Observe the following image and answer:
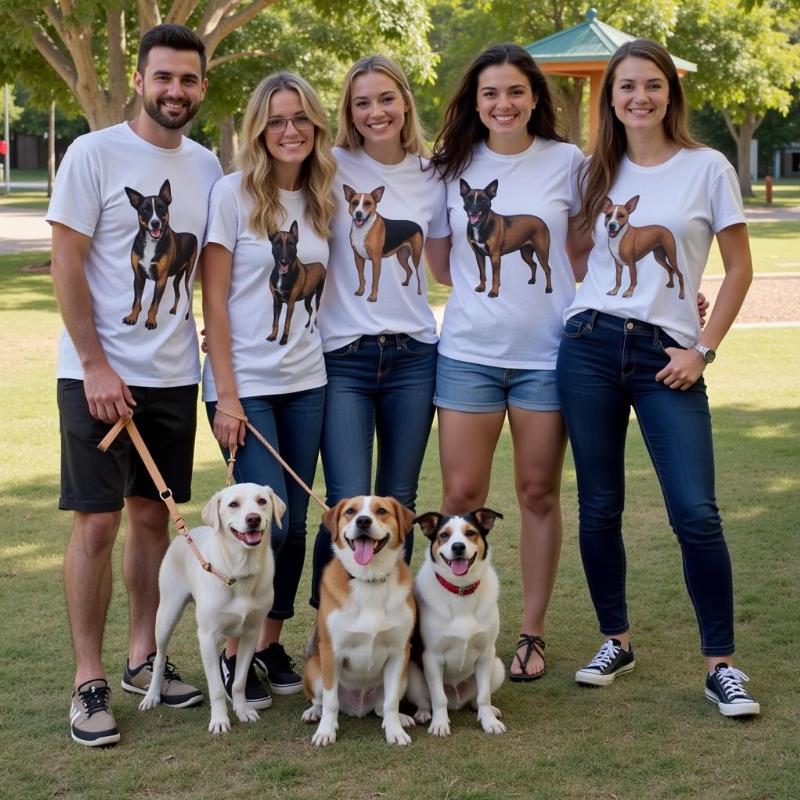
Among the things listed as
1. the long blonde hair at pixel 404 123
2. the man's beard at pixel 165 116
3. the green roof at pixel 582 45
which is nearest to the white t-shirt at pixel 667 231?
the long blonde hair at pixel 404 123

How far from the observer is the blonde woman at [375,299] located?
189 inches

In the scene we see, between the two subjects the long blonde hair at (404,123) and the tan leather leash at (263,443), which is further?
the long blonde hair at (404,123)

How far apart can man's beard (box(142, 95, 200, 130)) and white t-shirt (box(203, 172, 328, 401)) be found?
28 centimetres

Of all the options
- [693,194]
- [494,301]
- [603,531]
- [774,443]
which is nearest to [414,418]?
[494,301]

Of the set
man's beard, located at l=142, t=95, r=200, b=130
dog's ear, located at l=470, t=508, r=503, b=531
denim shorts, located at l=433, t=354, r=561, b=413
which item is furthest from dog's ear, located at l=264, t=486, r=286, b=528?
man's beard, located at l=142, t=95, r=200, b=130

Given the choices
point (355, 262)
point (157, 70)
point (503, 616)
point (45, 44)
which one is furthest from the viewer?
point (45, 44)

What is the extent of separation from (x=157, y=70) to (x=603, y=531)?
8.70ft

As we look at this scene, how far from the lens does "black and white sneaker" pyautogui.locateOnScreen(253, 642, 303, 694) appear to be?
5.01 metres

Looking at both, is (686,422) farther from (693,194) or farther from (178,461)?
(178,461)

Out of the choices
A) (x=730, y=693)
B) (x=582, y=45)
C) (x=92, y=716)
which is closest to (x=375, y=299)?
(x=92, y=716)

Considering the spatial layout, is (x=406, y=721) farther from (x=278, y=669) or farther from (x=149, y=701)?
(x=149, y=701)

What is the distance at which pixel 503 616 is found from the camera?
5.93 metres

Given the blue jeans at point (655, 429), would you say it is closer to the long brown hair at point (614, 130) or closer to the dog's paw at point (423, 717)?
the long brown hair at point (614, 130)

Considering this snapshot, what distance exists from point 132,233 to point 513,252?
1.56m
